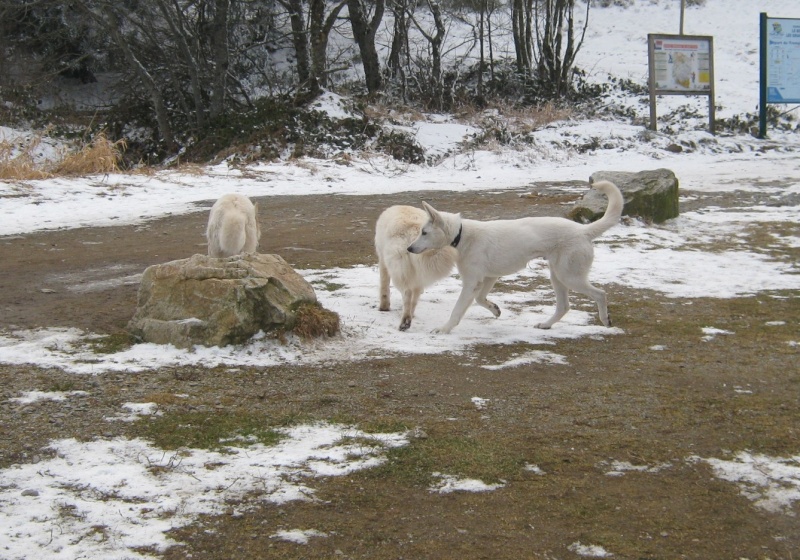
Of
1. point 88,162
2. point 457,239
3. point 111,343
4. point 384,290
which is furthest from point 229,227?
point 88,162

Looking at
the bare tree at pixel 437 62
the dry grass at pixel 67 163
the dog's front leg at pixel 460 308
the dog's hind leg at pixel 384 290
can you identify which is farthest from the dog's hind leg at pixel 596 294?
the bare tree at pixel 437 62

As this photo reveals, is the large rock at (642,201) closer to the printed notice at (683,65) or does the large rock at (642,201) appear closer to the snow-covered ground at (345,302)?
the snow-covered ground at (345,302)

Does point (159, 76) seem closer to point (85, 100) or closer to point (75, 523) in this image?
point (85, 100)

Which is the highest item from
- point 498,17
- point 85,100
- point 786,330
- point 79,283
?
point 498,17

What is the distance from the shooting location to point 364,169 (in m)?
17.0

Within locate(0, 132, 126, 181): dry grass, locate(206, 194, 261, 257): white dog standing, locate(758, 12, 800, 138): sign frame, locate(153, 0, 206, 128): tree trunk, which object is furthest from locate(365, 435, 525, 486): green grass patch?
locate(758, 12, 800, 138): sign frame

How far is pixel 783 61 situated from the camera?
20.9 meters

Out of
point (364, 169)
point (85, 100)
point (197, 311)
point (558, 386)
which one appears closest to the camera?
point (558, 386)

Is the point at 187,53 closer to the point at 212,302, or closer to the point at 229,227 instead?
the point at 229,227

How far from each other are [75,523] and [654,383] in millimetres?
3480

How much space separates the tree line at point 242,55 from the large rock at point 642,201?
459 inches

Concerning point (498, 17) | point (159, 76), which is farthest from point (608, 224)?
point (498, 17)

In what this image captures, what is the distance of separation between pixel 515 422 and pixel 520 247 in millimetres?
2200

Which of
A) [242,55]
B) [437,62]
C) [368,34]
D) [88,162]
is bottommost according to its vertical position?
[88,162]
